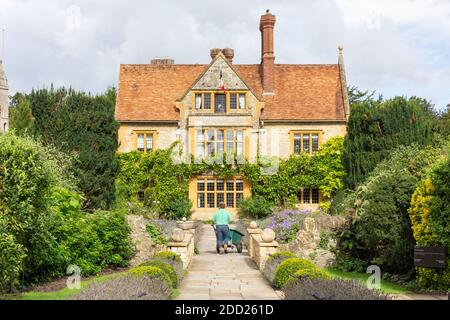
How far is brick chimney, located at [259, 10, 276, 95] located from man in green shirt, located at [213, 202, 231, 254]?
735 inches

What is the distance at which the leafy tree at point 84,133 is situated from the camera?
26000 millimetres

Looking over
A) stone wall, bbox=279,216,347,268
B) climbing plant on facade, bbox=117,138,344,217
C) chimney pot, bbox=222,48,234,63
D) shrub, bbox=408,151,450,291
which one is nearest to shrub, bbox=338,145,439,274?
stone wall, bbox=279,216,347,268

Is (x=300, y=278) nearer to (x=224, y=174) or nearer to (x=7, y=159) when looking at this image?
(x=7, y=159)

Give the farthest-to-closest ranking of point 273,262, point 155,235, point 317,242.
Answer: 1. point 155,235
2. point 317,242
3. point 273,262

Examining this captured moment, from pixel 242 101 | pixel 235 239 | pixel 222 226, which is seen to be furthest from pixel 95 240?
pixel 242 101

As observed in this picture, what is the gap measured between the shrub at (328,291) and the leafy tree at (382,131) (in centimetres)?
2239

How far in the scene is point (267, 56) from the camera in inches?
1529

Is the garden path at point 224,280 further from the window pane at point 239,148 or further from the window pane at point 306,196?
the window pane at point 306,196

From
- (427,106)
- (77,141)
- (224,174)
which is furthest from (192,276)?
(427,106)

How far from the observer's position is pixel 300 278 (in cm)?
1168

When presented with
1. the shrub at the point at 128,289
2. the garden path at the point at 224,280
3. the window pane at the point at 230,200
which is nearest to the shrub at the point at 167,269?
the garden path at the point at 224,280

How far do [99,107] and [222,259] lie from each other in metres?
10.4

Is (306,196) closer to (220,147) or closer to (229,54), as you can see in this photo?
(220,147)

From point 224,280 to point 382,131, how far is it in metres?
20.5
